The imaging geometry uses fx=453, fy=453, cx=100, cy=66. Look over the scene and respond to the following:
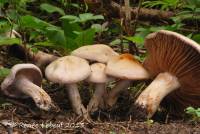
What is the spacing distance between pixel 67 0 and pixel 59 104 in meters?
1.78

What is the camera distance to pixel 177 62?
254 centimetres

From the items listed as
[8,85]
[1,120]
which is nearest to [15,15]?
[8,85]

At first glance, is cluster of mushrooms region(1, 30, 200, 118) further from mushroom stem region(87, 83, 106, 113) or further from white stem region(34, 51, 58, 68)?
white stem region(34, 51, 58, 68)

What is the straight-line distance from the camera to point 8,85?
2.53m

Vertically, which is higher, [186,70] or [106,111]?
[186,70]

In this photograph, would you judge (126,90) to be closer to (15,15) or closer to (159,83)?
(159,83)

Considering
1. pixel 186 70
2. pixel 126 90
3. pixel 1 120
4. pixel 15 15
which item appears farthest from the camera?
pixel 15 15

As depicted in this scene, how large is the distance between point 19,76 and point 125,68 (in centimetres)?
63

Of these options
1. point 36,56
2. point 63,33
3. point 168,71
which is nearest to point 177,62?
point 168,71

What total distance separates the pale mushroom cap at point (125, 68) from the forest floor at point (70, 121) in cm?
24

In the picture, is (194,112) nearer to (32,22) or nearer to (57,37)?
(57,37)

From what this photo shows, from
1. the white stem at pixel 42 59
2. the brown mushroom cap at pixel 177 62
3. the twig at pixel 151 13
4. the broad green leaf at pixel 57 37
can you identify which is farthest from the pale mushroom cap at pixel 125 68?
the twig at pixel 151 13

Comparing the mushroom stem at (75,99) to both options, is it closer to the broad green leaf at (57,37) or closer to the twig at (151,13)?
the broad green leaf at (57,37)

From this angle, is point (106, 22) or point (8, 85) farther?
point (106, 22)
